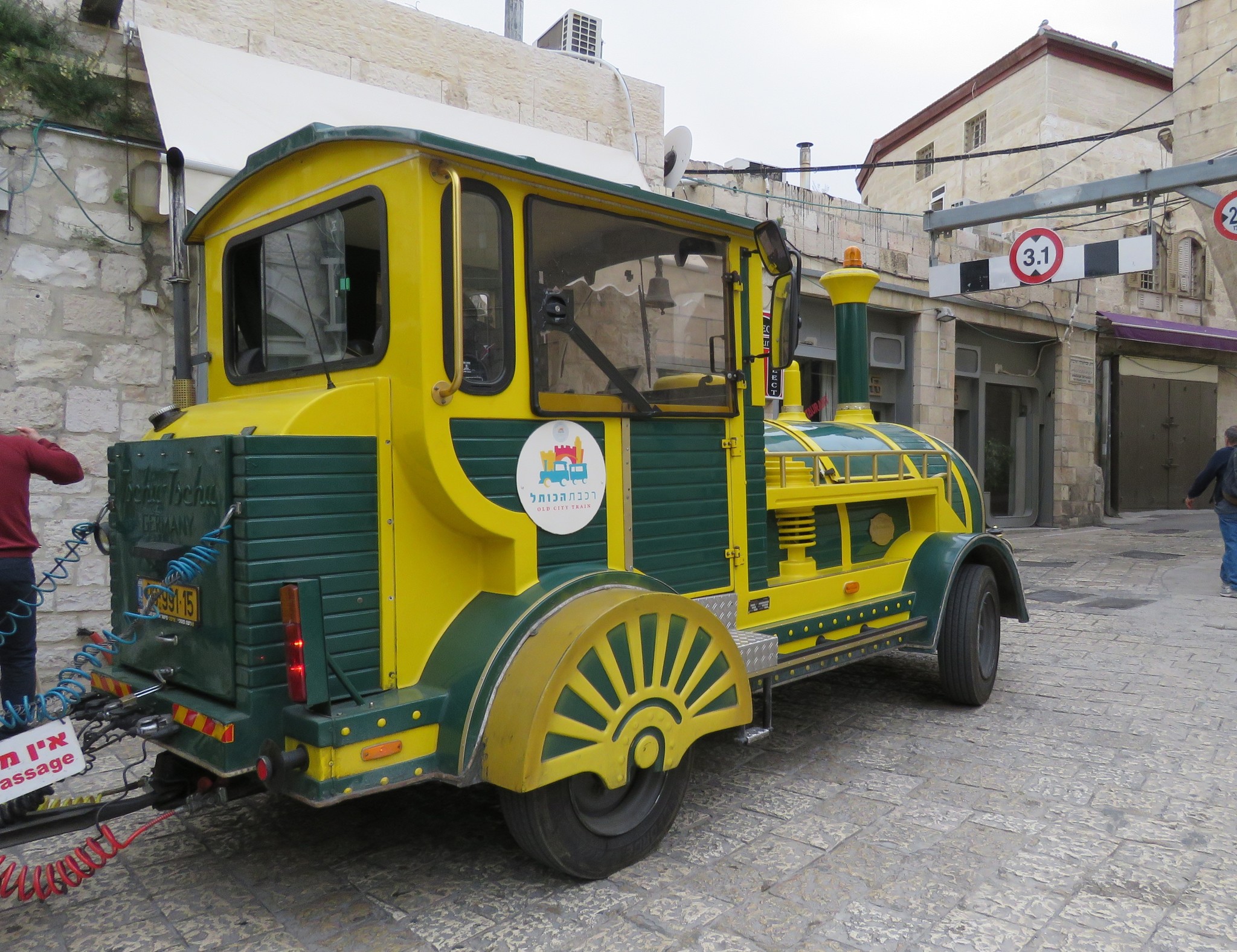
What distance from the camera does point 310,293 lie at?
3137mm

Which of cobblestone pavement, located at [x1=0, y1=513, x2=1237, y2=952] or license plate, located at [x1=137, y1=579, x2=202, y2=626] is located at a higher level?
license plate, located at [x1=137, y1=579, x2=202, y2=626]

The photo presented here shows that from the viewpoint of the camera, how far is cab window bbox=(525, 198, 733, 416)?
3037mm

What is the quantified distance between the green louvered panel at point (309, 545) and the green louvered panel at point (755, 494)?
1692mm

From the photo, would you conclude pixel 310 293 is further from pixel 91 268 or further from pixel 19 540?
Result: pixel 91 268

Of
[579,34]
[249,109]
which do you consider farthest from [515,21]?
[249,109]

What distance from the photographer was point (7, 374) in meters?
5.49

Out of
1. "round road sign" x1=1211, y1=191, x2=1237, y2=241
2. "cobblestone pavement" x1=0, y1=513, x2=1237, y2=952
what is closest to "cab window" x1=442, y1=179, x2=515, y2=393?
"cobblestone pavement" x1=0, y1=513, x2=1237, y2=952

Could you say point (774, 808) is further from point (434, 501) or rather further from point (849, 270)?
point (849, 270)

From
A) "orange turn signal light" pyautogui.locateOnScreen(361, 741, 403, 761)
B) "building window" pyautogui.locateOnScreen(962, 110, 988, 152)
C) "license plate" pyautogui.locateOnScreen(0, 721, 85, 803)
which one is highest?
"building window" pyautogui.locateOnScreen(962, 110, 988, 152)

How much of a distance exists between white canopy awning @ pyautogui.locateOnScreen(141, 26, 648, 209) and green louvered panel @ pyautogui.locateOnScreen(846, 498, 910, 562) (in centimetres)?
238

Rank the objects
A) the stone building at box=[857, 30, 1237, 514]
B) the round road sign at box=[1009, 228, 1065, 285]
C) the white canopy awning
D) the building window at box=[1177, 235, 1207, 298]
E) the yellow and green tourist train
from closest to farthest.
A: the yellow and green tourist train
the white canopy awning
the round road sign at box=[1009, 228, 1065, 285]
the stone building at box=[857, 30, 1237, 514]
the building window at box=[1177, 235, 1207, 298]

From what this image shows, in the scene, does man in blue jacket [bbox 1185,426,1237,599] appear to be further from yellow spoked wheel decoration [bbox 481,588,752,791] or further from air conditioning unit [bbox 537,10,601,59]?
yellow spoked wheel decoration [bbox 481,588,752,791]

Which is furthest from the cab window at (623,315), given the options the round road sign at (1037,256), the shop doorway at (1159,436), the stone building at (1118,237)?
the shop doorway at (1159,436)

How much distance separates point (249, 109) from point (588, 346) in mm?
3892
